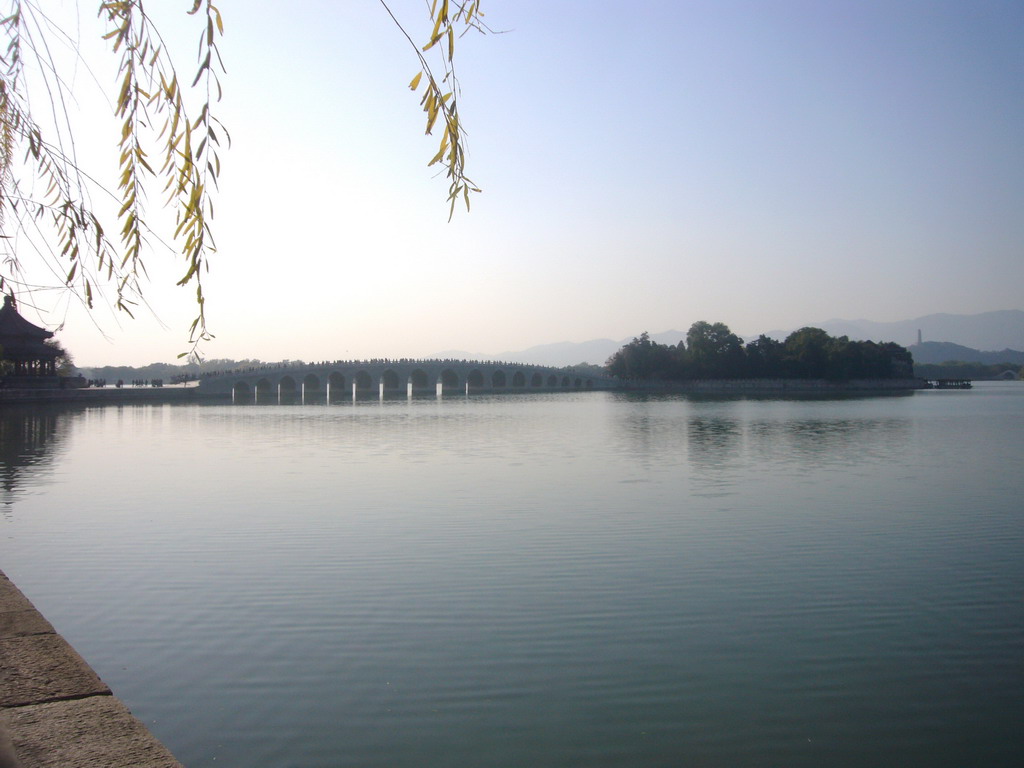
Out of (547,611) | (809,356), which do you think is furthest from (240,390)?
(547,611)

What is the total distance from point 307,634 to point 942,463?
1754 cm

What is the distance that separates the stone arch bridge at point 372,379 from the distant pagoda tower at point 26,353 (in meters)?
20.1

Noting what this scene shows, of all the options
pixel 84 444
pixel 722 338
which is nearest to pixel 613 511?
pixel 84 444

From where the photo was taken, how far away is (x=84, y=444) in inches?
1048

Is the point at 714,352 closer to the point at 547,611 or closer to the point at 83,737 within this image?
the point at 547,611

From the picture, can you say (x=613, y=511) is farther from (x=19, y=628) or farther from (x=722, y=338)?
(x=722, y=338)

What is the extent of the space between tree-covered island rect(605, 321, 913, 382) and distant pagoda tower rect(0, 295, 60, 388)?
70.8 metres

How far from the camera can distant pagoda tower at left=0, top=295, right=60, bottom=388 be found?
45.8 metres

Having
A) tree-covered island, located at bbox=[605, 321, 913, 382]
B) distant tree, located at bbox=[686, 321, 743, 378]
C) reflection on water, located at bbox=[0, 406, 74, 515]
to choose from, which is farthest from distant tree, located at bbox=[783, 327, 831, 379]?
reflection on water, located at bbox=[0, 406, 74, 515]

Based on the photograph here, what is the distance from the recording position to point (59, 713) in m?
3.81

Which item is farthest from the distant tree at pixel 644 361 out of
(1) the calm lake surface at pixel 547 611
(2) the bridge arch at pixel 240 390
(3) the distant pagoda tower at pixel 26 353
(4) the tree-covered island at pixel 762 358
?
(1) the calm lake surface at pixel 547 611

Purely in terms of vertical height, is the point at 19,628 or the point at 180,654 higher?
the point at 19,628

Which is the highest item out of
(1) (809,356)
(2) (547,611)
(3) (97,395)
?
(1) (809,356)

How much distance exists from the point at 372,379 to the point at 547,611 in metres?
92.1
